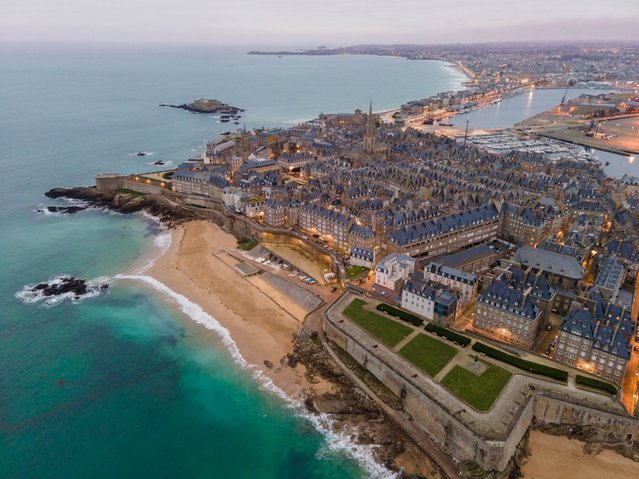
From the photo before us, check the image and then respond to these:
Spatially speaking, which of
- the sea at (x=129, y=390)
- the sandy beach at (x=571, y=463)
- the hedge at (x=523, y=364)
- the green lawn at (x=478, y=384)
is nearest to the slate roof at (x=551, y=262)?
the hedge at (x=523, y=364)

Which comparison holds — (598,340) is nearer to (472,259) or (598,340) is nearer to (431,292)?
(431,292)

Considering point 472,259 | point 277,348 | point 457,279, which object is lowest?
point 277,348

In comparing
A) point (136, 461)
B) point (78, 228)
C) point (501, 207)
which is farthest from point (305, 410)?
point (78, 228)

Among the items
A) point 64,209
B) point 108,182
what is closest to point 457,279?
point 64,209

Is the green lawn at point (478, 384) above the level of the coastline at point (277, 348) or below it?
above

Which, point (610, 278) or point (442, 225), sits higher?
point (442, 225)

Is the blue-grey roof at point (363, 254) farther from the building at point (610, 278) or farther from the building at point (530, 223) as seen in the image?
the building at point (610, 278)

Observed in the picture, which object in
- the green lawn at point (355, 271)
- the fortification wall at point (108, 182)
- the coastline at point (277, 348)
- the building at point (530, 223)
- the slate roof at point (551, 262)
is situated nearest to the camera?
the coastline at point (277, 348)
